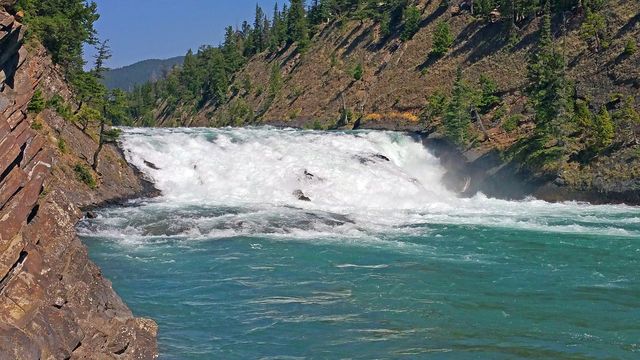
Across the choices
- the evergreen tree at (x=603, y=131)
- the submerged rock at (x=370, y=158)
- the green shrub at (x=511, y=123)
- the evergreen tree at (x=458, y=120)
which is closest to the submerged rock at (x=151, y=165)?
the submerged rock at (x=370, y=158)

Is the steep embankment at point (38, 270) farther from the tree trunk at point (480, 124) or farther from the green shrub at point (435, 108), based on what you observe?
the green shrub at point (435, 108)

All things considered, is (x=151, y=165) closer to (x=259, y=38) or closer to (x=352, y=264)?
(x=352, y=264)

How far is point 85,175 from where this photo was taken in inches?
1587

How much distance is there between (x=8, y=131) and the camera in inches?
508

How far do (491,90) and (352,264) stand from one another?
4651cm

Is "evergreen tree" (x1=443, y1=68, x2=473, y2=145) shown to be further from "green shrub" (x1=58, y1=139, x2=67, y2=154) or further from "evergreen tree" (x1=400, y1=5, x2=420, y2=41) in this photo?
"evergreen tree" (x1=400, y1=5, x2=420, y2=41)

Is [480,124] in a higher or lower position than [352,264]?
higher

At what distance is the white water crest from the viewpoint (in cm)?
3534

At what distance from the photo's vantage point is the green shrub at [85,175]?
131 feet

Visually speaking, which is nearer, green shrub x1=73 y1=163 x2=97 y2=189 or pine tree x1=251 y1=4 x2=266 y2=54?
green shrub x1=73 y1=163 x2=97 y2=189

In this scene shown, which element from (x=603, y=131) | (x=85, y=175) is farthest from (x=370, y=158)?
(x=85, y=175)

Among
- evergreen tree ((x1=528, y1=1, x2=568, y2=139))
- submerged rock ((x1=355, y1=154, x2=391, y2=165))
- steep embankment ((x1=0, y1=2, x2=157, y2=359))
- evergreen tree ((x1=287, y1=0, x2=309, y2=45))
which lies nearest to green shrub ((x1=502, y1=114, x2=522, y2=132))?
evergreen tree ((x1=528, y1=1, x2=568, y2=139))

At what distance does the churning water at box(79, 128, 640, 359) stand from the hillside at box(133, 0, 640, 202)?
5.52m

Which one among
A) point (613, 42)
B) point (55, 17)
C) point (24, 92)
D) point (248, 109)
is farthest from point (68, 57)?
point (248, 109)
